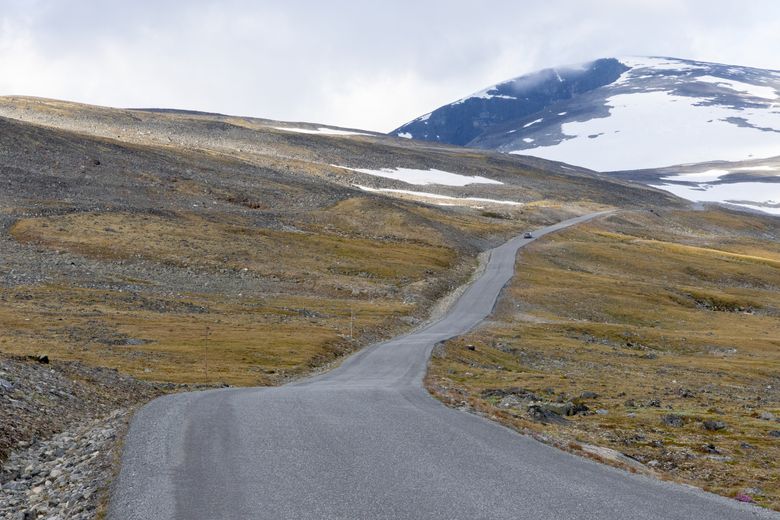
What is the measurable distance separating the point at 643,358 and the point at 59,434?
52.1m

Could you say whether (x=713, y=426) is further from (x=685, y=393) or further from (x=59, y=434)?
(x=59, y=434)

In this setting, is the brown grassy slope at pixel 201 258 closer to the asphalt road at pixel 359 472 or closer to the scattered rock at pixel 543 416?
the asphalt road at pixel 359 472

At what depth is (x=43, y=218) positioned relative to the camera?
100125mm

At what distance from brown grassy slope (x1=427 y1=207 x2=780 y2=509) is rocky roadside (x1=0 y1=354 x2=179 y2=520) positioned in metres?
13.0

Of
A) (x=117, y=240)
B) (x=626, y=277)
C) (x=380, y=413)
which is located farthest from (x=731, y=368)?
(x=117, y=240)

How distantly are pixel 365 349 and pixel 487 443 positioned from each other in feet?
113

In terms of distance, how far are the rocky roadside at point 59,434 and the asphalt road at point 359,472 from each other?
76 cm

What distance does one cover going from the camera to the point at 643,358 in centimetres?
6419

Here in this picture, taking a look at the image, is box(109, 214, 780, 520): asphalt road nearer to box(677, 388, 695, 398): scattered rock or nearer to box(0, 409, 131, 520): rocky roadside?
box(0, 409, 131, 520): rocky roadside

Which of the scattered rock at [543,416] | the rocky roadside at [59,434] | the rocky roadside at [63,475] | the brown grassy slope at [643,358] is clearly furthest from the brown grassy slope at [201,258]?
the rocky roadside at [63,475]

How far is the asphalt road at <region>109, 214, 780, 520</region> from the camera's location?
15375 millimetres

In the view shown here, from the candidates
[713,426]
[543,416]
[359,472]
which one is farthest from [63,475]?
[713,426]

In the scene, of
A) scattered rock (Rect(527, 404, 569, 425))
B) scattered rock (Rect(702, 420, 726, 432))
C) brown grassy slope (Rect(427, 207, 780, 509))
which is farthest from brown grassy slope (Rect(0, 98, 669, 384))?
scattered rock (Rect(702, 420, 726, 432))

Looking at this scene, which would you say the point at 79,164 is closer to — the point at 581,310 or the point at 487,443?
the point at 581,310
